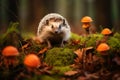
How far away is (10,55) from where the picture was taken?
16.2 feet

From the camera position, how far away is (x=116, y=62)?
5.59m

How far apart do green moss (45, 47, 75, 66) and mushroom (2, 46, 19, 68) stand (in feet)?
3.58

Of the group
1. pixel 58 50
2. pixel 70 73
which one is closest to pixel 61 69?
pixel 70 73

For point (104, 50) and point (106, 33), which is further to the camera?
point (106, 33)

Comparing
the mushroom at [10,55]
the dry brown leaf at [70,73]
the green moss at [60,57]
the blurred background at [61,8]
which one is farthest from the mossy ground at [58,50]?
the blurred background at [61,8]

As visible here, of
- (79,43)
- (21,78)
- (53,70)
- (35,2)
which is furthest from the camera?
(35,2)

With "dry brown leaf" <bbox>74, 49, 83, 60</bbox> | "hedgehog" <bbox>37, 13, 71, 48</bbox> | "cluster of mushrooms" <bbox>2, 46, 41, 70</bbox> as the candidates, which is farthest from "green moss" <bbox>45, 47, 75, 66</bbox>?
"cluster of mushrooms" <bbox>2, 46, 41, 70</bbox>

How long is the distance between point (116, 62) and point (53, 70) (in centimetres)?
112

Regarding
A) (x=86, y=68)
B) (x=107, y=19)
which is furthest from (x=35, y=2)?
(x=86, y=68)

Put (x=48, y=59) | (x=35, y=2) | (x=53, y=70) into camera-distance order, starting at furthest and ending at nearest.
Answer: (x=35, y=2) → (x=48, y=59) → (x=53, y=70)

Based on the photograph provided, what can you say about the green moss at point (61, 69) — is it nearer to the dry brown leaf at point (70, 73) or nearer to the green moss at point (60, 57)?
the dry brown leaf at point (70, 73)

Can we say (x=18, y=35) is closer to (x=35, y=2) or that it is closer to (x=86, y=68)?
(x=86, y=68)

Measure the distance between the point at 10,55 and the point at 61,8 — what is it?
19991mm

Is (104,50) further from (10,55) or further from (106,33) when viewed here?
(10,55)
